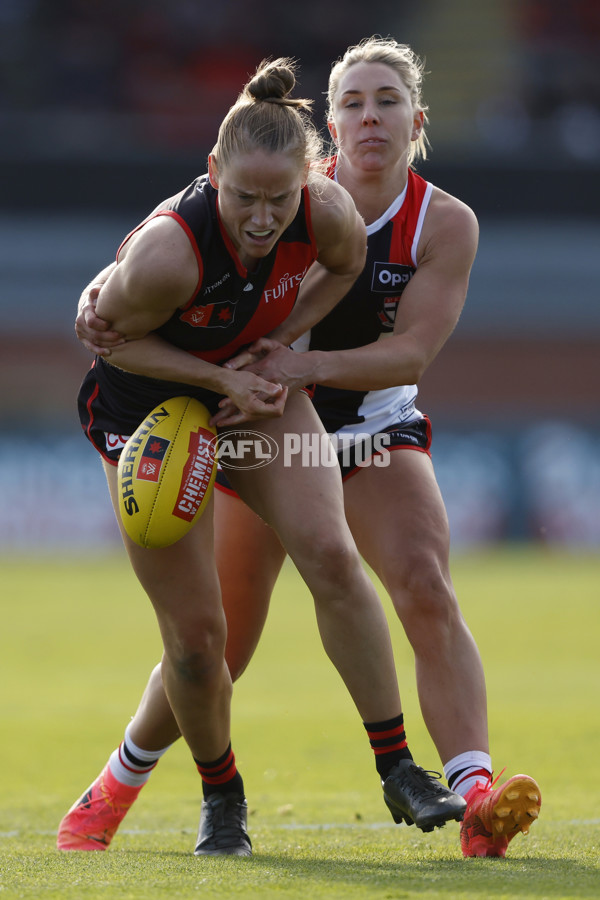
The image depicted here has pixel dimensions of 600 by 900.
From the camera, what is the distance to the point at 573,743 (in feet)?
21.1

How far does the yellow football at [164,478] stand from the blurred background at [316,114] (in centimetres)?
1438

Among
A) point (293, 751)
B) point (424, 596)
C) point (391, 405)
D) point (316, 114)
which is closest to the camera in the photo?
point (424, 596)

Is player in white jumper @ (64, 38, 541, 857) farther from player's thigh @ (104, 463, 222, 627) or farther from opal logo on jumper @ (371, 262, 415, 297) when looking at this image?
player's thigh @ (104, 463, 222, 627)

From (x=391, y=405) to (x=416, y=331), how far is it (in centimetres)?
42

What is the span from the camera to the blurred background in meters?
19.0

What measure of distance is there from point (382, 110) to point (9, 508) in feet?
41.3

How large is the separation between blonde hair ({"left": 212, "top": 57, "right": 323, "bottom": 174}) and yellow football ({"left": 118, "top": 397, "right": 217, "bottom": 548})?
31.1 inches

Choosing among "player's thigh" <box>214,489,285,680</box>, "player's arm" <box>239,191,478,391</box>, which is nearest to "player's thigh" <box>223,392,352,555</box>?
"player's arm" <box>239,191,478,391</box>

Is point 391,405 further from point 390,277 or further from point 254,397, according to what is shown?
point 254,397

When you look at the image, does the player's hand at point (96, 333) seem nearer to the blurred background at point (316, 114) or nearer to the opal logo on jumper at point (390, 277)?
the opal logo on jumper at point (390, 277)

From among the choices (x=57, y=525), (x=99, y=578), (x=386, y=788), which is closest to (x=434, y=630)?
(x=386, y=788)

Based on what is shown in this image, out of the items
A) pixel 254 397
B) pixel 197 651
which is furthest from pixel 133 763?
pixel 254 397

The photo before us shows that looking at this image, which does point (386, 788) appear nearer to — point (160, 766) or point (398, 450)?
point (398, 450)

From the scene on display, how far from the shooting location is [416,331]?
4.03 metres
